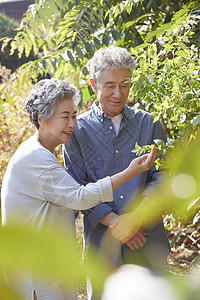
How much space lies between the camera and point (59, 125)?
7.13ft

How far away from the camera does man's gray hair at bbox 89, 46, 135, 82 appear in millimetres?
2395

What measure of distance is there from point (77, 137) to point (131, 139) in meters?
0.32

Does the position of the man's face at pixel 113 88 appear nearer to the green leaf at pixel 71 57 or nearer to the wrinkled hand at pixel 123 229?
the wrinkled hand at pixel 123 229

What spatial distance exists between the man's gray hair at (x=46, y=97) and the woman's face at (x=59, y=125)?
0.03m

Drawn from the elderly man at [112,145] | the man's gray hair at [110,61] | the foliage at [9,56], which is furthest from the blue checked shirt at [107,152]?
the foliage at [9,56]

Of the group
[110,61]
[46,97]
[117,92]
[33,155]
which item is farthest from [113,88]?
[33,155]

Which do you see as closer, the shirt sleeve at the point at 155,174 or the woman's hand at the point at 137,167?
the woman's hand at the point at 137,167

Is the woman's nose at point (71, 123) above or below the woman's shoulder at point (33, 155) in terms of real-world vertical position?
above

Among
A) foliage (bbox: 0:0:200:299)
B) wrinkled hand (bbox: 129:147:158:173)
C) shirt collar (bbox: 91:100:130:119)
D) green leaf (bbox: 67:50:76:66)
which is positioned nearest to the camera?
foliage (bbox: 0:0:200:299)

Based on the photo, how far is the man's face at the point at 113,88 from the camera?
2414mm

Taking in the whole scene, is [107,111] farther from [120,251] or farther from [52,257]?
[52,257]

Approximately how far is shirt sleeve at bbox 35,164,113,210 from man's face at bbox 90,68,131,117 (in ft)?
2.13

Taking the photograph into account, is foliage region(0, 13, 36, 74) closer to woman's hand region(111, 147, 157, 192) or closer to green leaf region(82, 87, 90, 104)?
green leaf region(82, 87, 90, 104)

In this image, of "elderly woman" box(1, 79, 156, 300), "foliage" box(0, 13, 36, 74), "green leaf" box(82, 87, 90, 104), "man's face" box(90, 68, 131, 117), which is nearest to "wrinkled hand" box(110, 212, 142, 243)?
"elderly woman" box(1, 79, 156, 300)
